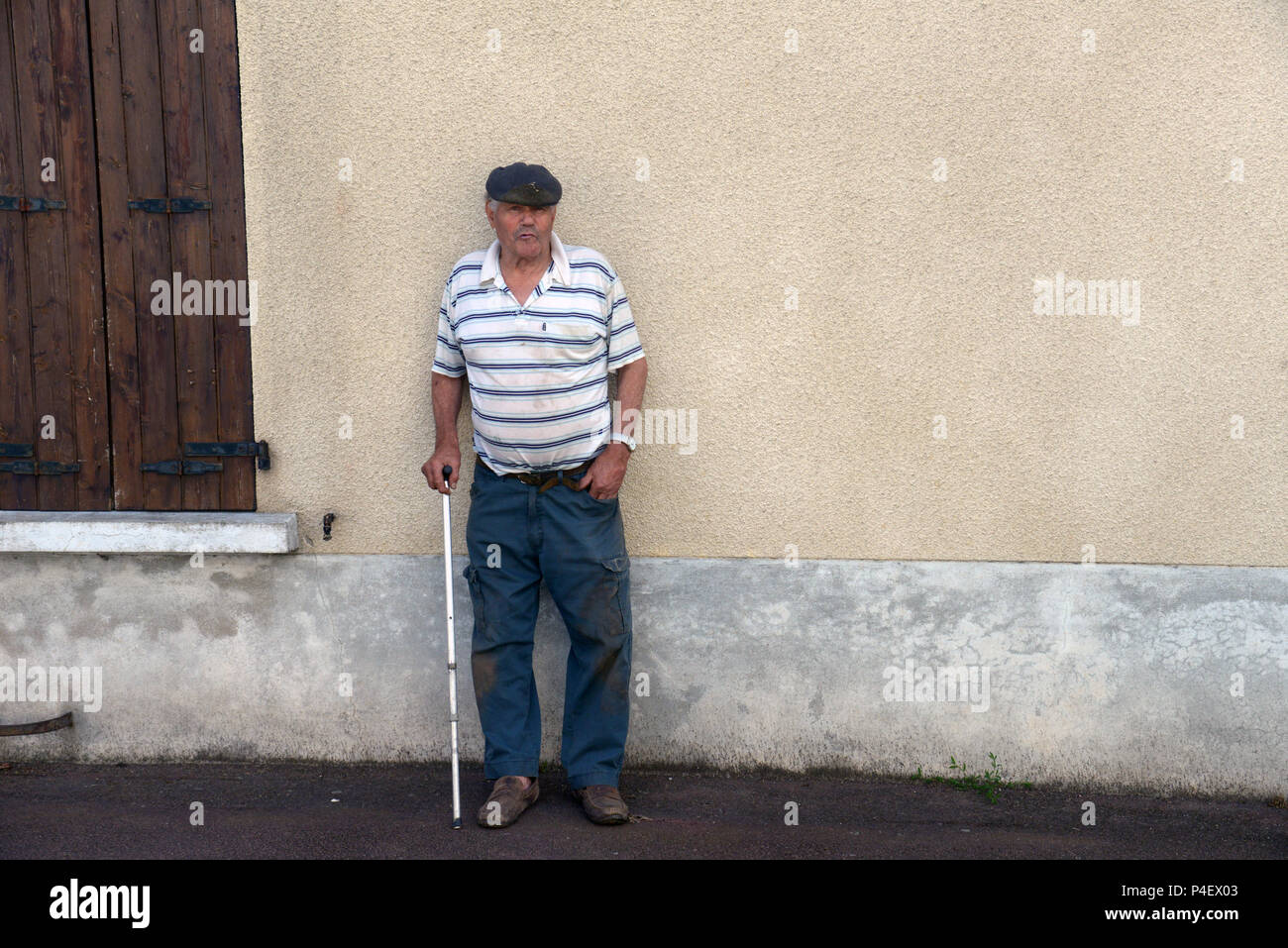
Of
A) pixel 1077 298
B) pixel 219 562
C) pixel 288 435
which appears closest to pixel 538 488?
pixel 288 435

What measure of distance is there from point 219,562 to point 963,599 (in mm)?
2921

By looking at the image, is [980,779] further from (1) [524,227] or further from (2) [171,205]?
(2) [171,205]

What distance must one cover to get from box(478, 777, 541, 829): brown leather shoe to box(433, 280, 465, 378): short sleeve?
1519 millimetres

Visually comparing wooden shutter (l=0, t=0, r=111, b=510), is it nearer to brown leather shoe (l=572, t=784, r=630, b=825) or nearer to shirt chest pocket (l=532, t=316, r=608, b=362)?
shirt chest pocket (l=532, t=316, r=608, b=362)

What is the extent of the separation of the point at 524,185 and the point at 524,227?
14 centimetres

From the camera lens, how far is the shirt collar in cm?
395

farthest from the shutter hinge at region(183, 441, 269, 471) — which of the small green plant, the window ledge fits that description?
the small green plant

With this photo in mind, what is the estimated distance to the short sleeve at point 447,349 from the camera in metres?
4.11

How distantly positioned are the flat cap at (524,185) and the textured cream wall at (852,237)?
0.35 metres

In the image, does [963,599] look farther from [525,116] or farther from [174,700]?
[174,700]

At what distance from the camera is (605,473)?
4000 millimetres
